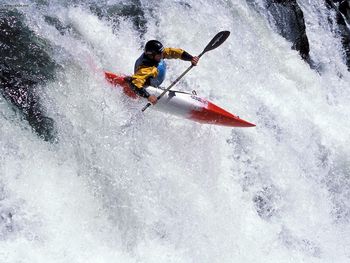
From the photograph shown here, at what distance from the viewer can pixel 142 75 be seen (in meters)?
5.02

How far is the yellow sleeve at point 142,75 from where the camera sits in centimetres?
491

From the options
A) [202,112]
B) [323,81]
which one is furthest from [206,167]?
[323,81]

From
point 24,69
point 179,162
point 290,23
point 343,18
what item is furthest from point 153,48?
point 343,18

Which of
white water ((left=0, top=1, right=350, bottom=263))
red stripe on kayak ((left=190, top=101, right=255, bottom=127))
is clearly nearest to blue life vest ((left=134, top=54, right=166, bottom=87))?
white water ((left=0, top=1, right=350, bottom=263))

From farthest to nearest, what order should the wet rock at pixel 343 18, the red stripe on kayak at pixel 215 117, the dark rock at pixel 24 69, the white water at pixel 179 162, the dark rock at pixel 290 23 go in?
1. the wet rock at pixel 343 18
2. the dark rock at pixel 290 23
3. the red stripe on kayak at pixel 215 117
4. the dark rock at pixel 24 69
5. the white water at pixel 179 162

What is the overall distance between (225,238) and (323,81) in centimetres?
427

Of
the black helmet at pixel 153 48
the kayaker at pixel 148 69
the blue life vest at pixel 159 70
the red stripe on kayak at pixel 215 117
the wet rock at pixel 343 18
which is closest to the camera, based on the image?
the kayaker at pixel 148 69

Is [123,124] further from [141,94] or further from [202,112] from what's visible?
[202,112]

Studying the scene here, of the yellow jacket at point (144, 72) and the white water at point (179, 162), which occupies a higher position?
the yellow jacket at point (144, 72)

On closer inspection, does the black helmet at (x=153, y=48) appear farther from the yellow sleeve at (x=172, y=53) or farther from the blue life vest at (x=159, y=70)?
the yellow sleeve at (x=172, y=53)

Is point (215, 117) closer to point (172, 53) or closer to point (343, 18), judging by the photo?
point (172, 53)

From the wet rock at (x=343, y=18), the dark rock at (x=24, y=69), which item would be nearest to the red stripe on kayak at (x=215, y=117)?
the dark rock at (x=24, y=69)

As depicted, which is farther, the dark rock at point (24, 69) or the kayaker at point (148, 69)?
the kayaker at point (148, 69)

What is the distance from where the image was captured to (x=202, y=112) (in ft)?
17.8
